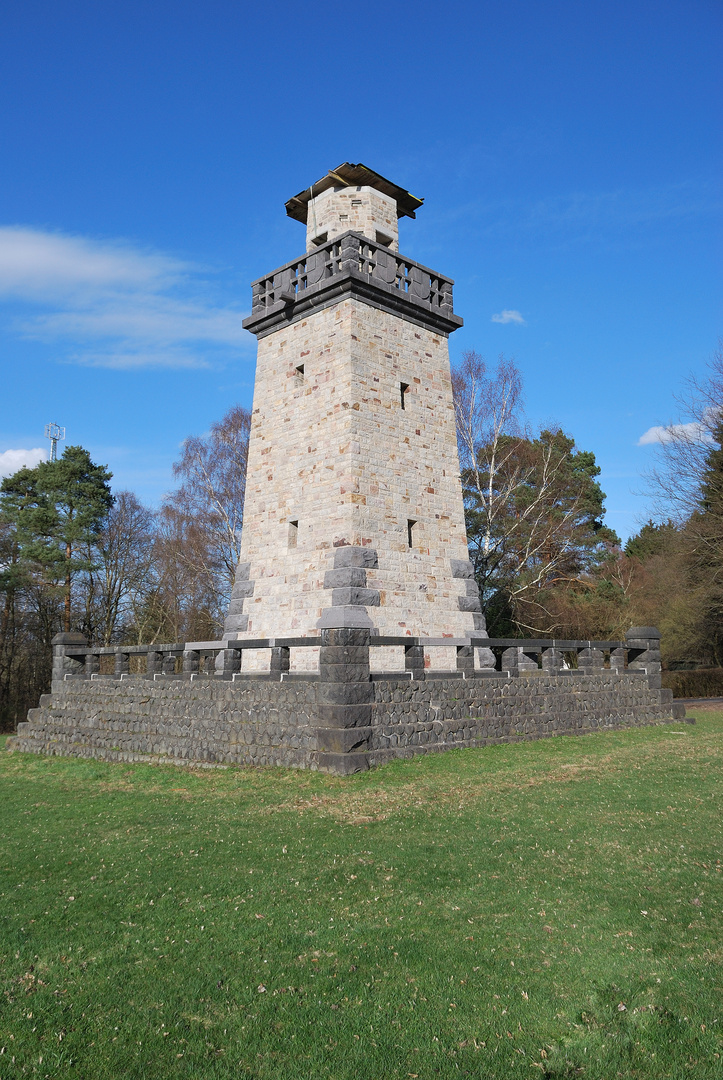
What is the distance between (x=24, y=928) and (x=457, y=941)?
2.79m

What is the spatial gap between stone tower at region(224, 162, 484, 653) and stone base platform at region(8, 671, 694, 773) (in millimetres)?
2087

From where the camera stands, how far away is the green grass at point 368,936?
127 inches

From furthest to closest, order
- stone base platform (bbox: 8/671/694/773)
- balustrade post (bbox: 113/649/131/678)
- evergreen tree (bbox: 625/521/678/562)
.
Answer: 1. evergreen tree (bbox: 625/521/678/562)
2. balustrade post (bbox: 113/649/131/678)
3. stone base platform (bbox: 8/671/694/773)

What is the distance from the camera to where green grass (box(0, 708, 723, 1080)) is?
322 centimetres

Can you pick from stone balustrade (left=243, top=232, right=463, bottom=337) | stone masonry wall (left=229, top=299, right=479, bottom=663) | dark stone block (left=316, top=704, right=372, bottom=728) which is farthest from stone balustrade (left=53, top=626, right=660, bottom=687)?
stone balustrade (left=243, top=232, right=463, bottom=337)

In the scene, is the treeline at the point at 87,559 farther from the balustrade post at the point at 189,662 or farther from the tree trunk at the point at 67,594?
the balustrade post at the point at 189,662

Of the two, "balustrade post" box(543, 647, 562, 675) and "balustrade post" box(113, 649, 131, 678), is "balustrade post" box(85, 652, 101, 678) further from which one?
"balustrade post" box(543, 647, 562, 675)

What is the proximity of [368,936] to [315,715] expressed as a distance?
18.8 ft

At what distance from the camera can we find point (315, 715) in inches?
397

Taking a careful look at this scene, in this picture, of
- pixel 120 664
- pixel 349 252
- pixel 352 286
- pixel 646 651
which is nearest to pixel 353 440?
pixel 352 286

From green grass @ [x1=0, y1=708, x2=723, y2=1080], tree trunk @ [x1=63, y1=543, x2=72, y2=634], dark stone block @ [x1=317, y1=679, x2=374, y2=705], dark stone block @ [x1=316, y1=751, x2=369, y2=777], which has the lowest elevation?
green grass @ [x1=0, y1=708, x2=723, y2=1080]

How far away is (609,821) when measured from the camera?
23.0 feet

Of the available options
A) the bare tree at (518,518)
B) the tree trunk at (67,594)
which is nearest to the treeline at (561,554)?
the bare tree at (518,518)

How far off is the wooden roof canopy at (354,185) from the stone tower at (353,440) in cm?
4
